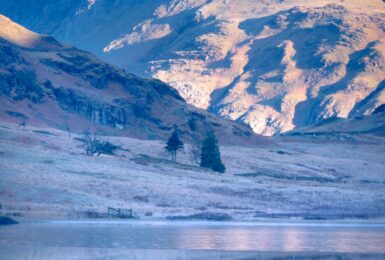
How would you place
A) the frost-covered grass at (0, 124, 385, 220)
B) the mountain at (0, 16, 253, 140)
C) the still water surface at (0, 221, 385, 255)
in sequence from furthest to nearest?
the mountain at (0, 16, 253, 140) < the frost-covered grass at (0, 124, 385, 220) < the still water surface at (0, 221, 385, 255)

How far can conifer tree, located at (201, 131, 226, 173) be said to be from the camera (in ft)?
347

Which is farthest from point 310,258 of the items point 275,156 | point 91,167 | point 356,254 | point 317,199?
point 275,156

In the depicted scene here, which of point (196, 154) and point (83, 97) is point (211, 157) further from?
point (83, 97)

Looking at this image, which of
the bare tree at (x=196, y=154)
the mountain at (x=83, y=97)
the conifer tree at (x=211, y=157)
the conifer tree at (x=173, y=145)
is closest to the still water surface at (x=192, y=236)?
the conifer tree at (x=211, y=157)

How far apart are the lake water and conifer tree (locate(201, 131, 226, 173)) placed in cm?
4307

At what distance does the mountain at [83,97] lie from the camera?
14350cm

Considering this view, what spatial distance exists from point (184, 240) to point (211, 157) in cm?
6150

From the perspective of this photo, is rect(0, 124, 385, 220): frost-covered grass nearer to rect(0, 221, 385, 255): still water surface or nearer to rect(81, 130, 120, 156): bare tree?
rect(81, 130, 120, 156): bare tree

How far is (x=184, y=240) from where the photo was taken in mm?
45406

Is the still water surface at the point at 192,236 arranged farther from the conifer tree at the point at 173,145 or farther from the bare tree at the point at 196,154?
the bare tree at the point at 196,154

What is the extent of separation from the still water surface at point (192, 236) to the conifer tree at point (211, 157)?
4361 cm

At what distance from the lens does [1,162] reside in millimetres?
74875

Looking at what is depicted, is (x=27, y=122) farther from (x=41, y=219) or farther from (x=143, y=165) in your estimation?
(x=41, y=219)

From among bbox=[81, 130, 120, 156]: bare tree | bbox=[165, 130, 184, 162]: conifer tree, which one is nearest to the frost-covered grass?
bbox=[81, 130, 120, 156]: bare tree
